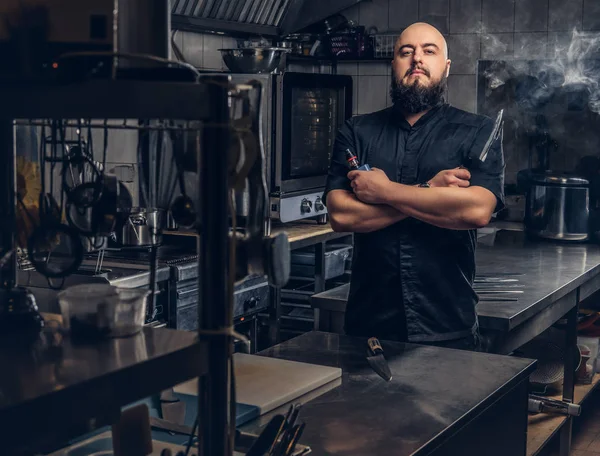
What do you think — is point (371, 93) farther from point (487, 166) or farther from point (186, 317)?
point (487, 166)

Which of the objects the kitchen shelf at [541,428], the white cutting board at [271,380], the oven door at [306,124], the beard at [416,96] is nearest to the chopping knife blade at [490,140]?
the beard at [416,96]

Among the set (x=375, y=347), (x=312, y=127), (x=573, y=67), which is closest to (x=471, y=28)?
(x=573, y=67)

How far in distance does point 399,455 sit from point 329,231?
3.24 meters

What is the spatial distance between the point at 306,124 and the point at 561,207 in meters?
1.43

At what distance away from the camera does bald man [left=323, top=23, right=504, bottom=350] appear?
2.62m

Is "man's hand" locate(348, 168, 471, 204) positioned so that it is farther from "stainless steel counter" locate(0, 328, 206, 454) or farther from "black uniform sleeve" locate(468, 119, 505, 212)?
"stainless steel counter" locate(0, 328, 206, 454)

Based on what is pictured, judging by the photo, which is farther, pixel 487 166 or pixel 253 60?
pixel 253 60

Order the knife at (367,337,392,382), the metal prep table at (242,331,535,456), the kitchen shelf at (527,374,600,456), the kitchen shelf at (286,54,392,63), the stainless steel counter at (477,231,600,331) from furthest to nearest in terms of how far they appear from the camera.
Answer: the kitchen shelf at (286,54,392,63) → the kitchen shelf at (527,374,600,456) → the stainless steel counter at (477,231,600,331) → the knife at (367,337,392,382) → the metal prep table at (242,331,535,456)

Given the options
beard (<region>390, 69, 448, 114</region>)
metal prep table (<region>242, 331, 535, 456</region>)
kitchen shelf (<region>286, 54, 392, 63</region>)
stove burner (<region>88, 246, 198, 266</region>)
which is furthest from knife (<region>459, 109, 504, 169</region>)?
kitchen shelf (<region>286, 54, 392, 63</region>)

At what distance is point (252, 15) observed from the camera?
18.1ft

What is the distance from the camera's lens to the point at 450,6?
565 centimetres

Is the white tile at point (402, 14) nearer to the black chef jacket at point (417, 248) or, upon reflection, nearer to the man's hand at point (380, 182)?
the black chef jacket at point (417, 248)

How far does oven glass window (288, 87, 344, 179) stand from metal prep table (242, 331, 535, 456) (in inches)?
94.7

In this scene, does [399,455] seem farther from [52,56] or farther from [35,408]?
[52,56]
